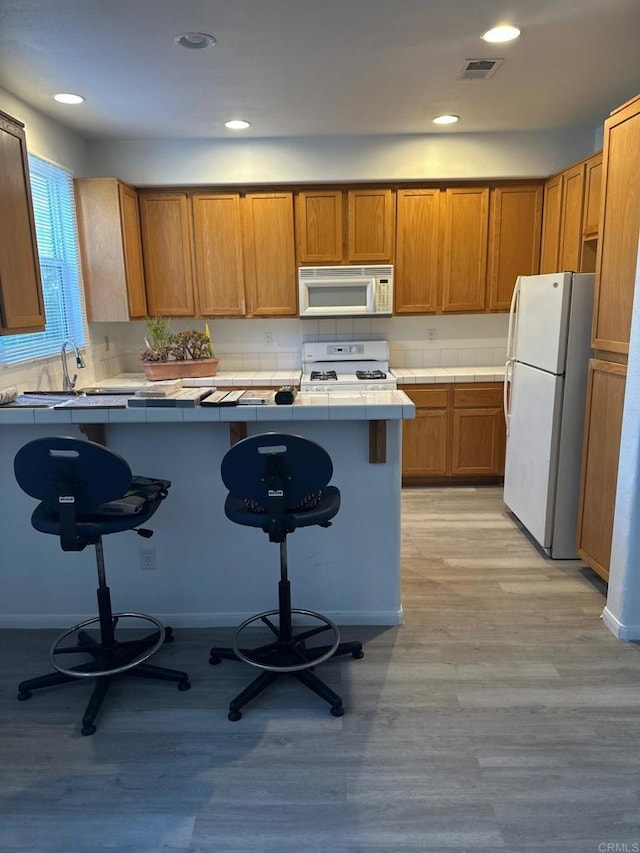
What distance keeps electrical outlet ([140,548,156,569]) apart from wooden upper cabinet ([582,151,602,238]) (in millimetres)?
3258

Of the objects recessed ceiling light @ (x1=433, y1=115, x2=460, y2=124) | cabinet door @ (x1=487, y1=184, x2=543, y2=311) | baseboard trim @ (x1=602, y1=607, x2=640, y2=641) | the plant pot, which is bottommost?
baseboard trim @ (x1=602, y1=607, x2=640, y2=641)

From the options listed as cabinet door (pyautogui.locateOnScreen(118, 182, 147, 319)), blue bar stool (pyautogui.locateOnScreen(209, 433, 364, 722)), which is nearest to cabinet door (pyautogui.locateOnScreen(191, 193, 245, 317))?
cabinet door (pyautogui.locateOnScreen(118, 182, 147, 319))

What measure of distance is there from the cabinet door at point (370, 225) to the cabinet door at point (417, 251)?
0.08 meters

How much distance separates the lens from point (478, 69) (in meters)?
3.01

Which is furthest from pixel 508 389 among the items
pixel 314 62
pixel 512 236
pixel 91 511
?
pixel 91 511

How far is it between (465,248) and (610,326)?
2.09 meters

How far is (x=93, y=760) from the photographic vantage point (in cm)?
188

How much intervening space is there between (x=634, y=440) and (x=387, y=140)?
3064 mm

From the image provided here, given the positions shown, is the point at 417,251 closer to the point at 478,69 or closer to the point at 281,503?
the point at 478,69

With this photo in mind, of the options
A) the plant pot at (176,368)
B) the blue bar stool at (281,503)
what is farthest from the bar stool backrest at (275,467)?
the plant pot at (176,368)

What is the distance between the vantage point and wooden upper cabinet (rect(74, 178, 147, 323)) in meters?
4.11

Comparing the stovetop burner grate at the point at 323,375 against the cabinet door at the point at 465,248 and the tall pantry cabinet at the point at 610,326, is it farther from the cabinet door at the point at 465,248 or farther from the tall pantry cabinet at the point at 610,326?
the tall pantry cabinet at the point at 610,326

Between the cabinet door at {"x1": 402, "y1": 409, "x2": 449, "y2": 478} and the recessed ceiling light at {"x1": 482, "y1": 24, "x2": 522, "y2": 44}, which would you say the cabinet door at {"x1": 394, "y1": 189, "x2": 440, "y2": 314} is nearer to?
the cabinet door at {"x1": 402, "y1": 409, "x2": 449, "y2": 478}

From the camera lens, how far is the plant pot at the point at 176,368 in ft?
14.3
